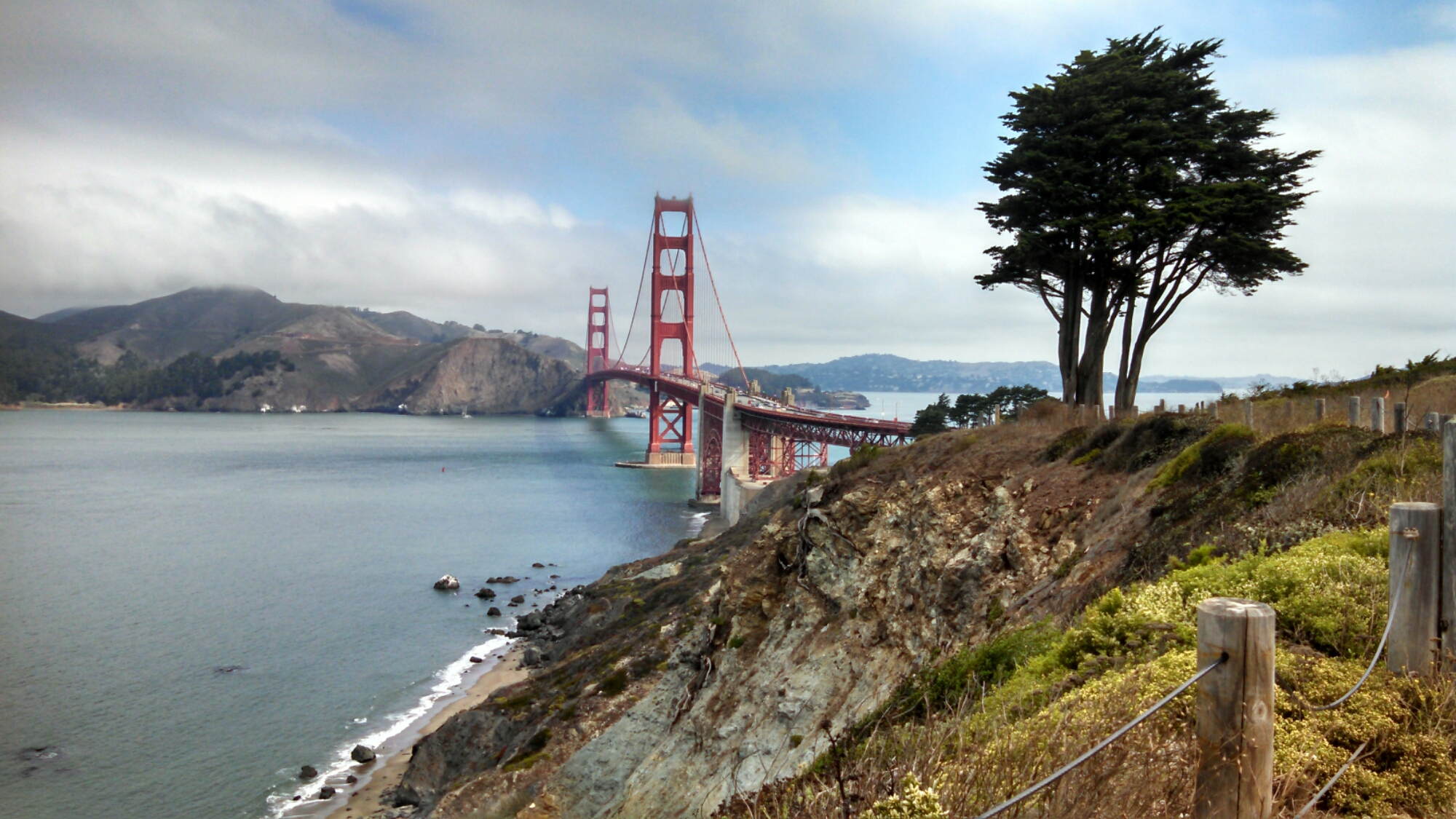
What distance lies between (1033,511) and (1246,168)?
13.0 metres

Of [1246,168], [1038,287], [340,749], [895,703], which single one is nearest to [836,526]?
[895,703]

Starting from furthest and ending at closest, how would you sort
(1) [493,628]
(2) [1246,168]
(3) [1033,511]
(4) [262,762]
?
(1) [493,628]
(4) [262,762]
(2) [1246,168]
(3) [1033,511]

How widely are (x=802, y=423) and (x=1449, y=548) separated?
5154cm

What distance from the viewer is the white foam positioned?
20188 millimetres

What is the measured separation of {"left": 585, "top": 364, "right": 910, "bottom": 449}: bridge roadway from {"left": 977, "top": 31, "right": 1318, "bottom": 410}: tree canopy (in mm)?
16118

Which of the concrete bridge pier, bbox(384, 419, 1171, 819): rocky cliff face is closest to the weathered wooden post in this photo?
bbox(384, 419, 1171, 819): rocky cliff face

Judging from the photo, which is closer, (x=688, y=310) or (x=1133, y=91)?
(x=1133, y=91)

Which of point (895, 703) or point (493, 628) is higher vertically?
point (895, 703)

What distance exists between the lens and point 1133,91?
2148 centimetres

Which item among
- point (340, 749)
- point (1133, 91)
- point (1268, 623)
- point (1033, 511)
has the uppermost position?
point (1133, 91)

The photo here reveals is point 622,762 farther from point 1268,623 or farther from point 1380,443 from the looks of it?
point 1268,623

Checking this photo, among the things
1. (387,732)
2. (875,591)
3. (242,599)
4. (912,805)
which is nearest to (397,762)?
(387,732)

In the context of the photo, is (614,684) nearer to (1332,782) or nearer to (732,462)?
(1332,782)

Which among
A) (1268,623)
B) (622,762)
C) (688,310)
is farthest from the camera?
(688,310)
